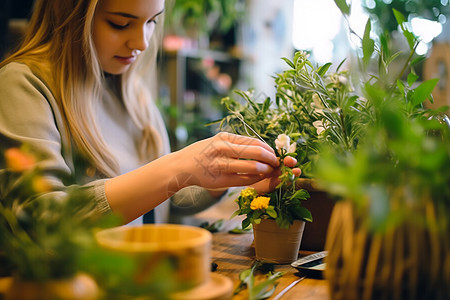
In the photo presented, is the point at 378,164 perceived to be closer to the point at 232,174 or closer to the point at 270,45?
the point at 232,174

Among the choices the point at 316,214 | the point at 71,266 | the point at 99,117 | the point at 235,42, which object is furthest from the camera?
the point at 235,42

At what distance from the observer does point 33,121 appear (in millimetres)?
1005

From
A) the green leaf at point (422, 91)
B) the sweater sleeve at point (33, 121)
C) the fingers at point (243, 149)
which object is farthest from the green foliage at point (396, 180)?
the sweater sleeve at point (33, 121)

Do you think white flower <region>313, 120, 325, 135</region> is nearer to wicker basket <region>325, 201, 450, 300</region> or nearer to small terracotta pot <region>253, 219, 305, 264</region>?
small terracotta pot <region>253, 219, 305, 264</region>

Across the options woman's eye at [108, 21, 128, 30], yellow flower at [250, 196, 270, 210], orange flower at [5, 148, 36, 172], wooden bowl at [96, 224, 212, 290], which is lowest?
yellow flower at [250, 196, 270, 210]

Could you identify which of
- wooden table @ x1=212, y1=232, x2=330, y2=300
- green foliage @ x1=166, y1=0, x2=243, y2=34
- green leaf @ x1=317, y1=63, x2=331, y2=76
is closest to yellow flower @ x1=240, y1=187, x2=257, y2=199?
wooden table @ x1=212, y1=232, x2=330, y2=300

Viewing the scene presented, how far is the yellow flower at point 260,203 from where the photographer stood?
0.81 m

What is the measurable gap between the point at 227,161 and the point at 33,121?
0.50 meters

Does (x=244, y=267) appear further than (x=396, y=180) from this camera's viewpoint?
Yes

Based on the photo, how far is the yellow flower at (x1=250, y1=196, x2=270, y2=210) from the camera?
809 millimetres

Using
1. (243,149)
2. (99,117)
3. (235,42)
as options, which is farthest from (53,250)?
(235,42)

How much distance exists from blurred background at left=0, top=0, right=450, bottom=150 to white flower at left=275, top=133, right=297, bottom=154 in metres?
1.17

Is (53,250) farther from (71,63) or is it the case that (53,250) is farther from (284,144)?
(71,63)

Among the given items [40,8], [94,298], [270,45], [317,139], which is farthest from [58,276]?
[270,45]
